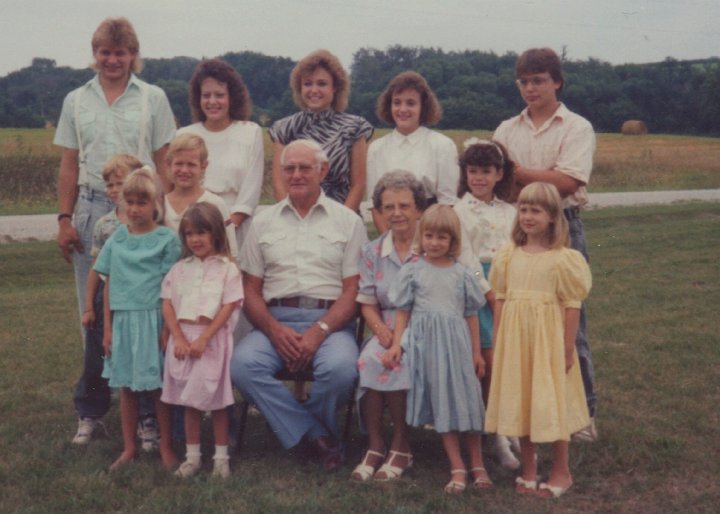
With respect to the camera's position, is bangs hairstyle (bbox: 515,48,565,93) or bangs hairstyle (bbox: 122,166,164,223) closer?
bangs hairstyle (bbox: 122,166,164,223)

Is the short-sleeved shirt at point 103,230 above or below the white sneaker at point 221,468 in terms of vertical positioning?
above

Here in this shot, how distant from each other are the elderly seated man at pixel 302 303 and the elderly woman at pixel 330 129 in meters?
0.36

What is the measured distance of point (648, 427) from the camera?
5.74 m

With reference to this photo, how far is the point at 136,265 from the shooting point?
16.7 ft

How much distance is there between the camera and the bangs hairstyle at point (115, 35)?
5.42 metres

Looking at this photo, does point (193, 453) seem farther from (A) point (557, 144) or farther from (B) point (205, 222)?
(A) point (557, 144)

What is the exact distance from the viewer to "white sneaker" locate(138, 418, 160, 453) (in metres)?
5.36

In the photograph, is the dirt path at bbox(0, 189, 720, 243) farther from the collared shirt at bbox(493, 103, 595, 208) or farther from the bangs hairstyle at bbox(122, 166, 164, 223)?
the collared shirt at bbox(493, 103, 595, 208)

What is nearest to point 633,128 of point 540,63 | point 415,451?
point 540,63

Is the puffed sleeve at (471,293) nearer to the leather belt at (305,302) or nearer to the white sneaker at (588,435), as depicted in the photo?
the leather belt at (305,302)

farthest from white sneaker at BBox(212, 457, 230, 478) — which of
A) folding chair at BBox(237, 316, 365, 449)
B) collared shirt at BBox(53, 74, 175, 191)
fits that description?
collared shirt at BBox(53, 74, 175, 191)

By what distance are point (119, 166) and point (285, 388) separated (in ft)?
5.26

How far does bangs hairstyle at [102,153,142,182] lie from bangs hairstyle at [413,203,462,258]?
1.73 m

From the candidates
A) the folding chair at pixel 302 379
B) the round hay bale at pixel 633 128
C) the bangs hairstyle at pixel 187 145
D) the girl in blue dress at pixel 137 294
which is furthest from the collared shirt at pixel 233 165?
the round hay bale at pixel 633 128
